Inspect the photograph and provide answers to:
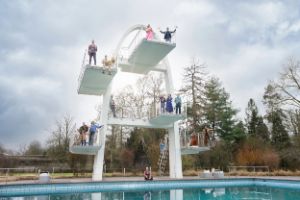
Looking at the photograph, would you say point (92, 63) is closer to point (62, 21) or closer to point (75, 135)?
point (62, 21)

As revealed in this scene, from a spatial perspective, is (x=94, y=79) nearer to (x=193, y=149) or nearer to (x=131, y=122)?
(x=131, y=122)

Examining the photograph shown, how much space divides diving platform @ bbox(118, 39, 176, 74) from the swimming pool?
21.8ft

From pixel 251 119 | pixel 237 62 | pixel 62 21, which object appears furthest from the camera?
pixel 251 119

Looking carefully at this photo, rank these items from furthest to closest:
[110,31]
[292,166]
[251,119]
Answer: [251,119] → [292,166] → [110,31]

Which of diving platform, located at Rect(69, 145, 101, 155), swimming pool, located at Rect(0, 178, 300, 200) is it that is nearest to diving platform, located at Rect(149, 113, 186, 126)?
swimming pool, located at Rect(0, 178, 300, 200)

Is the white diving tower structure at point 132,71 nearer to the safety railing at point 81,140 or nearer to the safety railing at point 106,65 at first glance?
the safety railing at point 106,65

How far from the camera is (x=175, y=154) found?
17.8 meters

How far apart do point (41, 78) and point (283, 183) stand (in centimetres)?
1566

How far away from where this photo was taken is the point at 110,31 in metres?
17.4

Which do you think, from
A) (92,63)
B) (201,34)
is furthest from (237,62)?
(92,63)

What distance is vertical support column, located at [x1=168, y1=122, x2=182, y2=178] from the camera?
17.6 m

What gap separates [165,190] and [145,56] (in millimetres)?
7133

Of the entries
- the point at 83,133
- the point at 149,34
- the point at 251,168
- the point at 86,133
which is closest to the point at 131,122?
the point at 86,133

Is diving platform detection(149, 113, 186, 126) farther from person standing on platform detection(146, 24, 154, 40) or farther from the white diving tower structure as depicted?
person standing on platform detection(146, 24, 154, 40)
